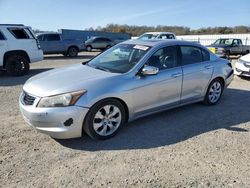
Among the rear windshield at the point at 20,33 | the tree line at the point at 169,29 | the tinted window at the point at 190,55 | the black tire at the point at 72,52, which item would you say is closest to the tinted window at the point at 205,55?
the tinted window at the point at 190,55

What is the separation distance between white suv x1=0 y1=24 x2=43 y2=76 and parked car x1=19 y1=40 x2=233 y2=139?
5765mm

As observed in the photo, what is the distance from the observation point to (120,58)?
16.9ft

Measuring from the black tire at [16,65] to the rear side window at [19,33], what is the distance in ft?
2.38

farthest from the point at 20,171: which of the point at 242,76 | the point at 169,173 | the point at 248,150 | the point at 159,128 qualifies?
the point at 242,76

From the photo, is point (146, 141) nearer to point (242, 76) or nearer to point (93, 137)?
point (93, 137)

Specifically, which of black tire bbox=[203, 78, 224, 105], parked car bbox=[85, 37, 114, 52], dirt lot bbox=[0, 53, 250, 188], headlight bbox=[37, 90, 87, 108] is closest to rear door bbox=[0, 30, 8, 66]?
dirt lot bbox=[0, 53, 250, 188]

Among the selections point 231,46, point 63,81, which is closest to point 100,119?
point 63,81

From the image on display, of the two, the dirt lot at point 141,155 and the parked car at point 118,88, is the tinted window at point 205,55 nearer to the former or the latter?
the parked car at point 118,88

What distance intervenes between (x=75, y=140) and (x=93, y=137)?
32cm

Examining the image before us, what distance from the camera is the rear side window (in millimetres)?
10095

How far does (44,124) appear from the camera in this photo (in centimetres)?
385

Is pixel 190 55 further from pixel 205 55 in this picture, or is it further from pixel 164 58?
pixel 164 58

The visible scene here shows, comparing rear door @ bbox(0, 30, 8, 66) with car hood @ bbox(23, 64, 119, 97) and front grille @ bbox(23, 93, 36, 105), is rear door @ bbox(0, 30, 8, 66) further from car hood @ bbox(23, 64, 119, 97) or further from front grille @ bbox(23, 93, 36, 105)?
front grille @ bbox(23, 93, 36, 105)

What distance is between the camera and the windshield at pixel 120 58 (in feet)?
15.5
